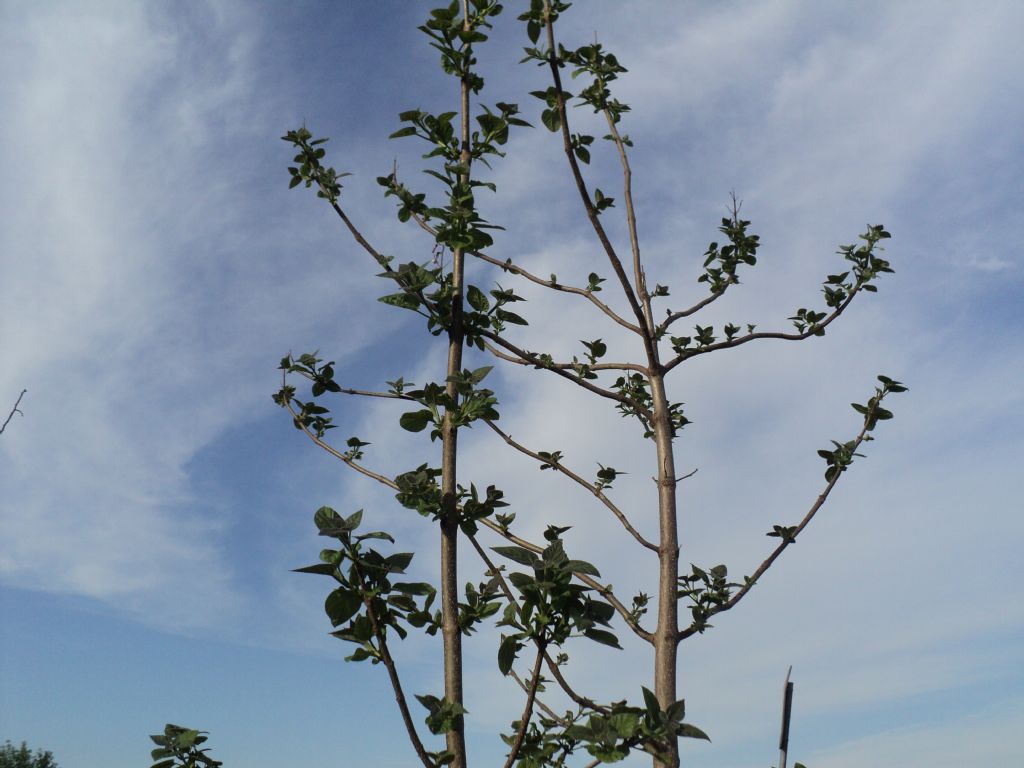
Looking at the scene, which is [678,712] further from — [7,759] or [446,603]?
[7,759]

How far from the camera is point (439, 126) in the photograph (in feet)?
9.62

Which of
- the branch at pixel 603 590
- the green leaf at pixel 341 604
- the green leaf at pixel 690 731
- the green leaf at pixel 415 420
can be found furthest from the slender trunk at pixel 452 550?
the branch at pixel 603 590

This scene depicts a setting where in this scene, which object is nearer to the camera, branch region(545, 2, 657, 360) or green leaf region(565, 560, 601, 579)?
green leaf region(565, 560, 601, 579)

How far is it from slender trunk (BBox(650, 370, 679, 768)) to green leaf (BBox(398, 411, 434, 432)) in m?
1.55

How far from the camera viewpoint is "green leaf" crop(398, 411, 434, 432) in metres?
2.54

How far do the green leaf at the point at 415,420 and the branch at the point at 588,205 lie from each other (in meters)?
1.63

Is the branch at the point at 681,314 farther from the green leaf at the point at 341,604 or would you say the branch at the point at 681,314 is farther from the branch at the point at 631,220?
the green leaf at the point at 341,604

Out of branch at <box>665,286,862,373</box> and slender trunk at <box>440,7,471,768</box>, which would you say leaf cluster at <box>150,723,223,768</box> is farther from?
branch at <box>665,286,862,373</box>

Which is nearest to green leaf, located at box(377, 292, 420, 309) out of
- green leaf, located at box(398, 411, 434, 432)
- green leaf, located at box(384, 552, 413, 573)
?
green leaf, located at box(398, 411, 434, 432)

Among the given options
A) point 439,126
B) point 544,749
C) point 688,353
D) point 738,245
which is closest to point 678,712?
point 544,749

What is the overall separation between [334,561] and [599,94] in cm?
317

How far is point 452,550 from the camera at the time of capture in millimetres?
2289

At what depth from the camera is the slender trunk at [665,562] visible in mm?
3371

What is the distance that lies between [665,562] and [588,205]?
67.8 inches
